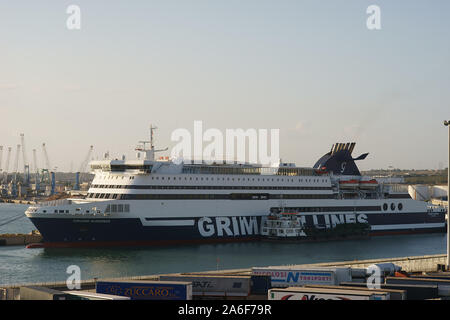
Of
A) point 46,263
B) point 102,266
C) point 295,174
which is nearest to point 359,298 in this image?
point 102,266

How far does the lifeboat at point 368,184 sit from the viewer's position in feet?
183

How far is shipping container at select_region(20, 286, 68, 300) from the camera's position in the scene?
1881 cm

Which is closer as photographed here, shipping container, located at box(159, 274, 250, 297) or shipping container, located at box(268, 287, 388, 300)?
shipping container, located at box(268, 287, 388, 300)

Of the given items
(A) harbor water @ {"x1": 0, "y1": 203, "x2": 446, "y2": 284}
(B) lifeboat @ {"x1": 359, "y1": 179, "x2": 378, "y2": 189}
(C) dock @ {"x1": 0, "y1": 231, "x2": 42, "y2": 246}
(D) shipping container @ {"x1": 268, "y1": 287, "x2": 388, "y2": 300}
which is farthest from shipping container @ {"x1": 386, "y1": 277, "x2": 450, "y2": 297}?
(B) lifeboat @ {"x1": 359, "y1": 179, "x2": 378, "y2": 189}

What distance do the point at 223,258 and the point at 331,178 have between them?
18052 mm

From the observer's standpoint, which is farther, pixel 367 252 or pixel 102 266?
pixel 367 252

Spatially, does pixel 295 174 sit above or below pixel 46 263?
above

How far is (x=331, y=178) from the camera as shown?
5434 centimetres

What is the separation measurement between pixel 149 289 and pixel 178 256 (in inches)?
710

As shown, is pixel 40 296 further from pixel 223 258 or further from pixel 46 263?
pixel 223 258

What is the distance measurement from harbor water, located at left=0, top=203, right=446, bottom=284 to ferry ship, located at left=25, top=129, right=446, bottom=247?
1.24m

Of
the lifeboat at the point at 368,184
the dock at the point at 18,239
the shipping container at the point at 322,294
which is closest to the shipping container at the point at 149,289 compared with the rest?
the shipping container at the point at 322,294

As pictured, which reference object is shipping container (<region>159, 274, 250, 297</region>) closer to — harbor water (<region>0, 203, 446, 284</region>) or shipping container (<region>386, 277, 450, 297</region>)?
shipping container (<region>386, 277, 450, 297</region>)
